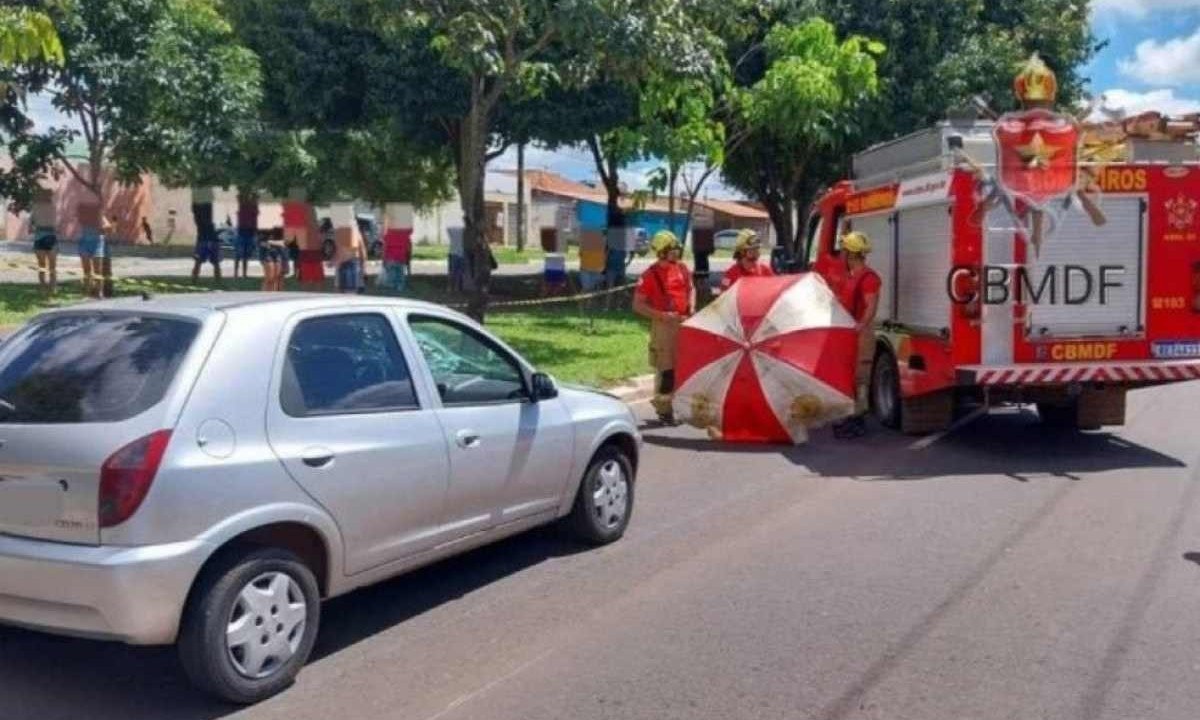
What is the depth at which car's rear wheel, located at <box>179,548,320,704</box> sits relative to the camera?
15.9 feet

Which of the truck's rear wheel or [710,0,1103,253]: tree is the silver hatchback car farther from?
[710,0,1103,253]: tree

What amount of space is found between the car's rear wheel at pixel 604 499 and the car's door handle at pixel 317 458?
85.6 inches

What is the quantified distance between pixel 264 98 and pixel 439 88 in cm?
370

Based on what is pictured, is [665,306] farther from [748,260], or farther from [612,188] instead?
[612,188]

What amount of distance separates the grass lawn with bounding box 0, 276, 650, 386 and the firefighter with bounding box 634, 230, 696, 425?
5.82ft

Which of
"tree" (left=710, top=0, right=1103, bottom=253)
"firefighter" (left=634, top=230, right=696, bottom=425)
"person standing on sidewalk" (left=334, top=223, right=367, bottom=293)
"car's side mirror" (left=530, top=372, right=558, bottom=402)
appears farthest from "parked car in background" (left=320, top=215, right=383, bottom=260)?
"car's side mirror" (left=530, top=372, right=558, bottom=402)

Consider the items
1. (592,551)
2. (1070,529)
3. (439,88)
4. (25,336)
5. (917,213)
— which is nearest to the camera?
(25,336)

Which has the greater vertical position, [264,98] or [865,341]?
[264,98]

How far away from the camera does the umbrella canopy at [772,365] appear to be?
10.8m

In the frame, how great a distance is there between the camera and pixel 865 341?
11.6 m

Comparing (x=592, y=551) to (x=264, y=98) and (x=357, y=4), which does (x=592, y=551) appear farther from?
(x=264, y=98)

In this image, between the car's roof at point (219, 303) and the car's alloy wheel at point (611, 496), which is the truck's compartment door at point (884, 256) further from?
the car's roof at point (219, 303)

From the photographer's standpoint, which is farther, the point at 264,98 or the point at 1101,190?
the point at 264,98

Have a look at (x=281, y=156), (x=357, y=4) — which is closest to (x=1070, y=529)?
(x=357, y=4)
